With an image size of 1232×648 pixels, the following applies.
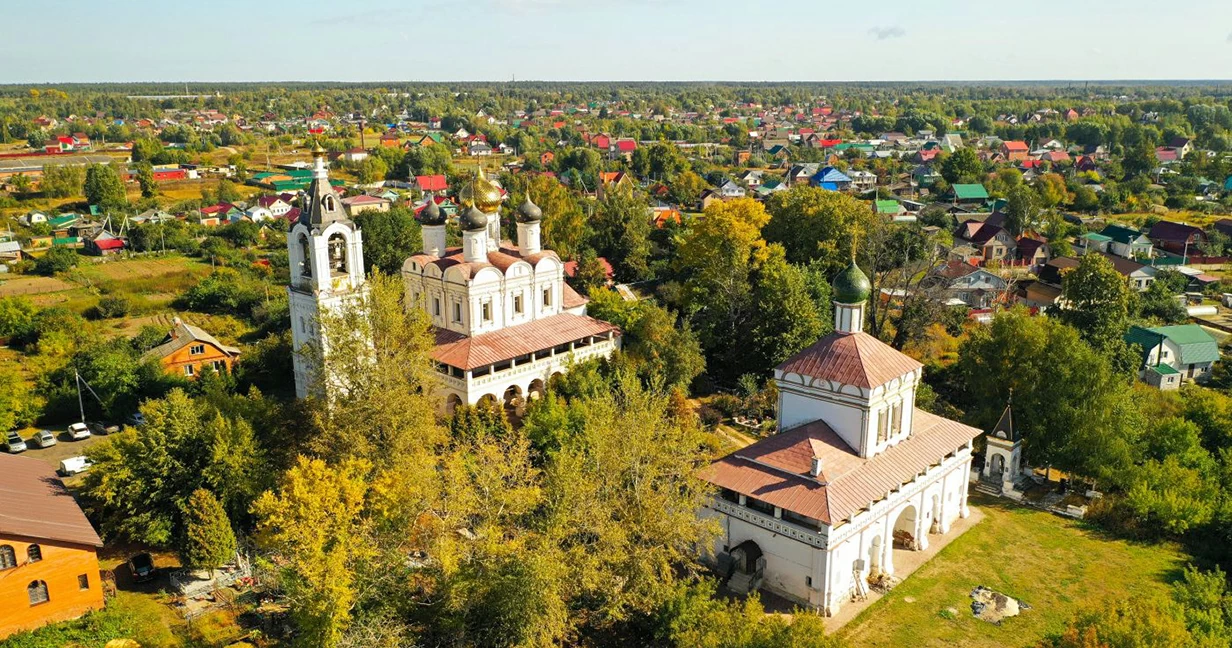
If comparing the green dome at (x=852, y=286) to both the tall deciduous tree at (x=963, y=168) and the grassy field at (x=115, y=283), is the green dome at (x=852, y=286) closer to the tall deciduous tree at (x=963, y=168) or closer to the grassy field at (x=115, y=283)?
the grassy field at (x=115, y=283)

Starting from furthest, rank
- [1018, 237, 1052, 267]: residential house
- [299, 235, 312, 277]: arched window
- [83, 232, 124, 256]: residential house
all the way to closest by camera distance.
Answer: [83, 232, 124, 256]: residential house < [1018, 237, 1052, 267]: residential house < [299, 235, 312, 277]: arched window

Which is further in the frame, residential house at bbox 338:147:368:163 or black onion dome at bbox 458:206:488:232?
residential house at bbox 338:147:368:163

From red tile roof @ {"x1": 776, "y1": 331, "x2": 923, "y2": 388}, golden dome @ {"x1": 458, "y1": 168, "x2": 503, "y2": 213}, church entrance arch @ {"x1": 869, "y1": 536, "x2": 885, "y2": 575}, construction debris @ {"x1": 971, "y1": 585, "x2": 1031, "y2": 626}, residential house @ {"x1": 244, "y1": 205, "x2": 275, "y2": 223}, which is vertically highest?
golden dome @ {"x1": 458, "y1": 168, "x2": 503, "y2": 213}

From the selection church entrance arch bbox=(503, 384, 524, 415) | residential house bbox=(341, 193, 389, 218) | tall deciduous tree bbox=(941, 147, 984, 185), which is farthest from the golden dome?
tall deciduous tree bbox=(941, 147, 984, 185)

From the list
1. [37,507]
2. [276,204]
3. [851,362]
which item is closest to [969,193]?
[276,204]

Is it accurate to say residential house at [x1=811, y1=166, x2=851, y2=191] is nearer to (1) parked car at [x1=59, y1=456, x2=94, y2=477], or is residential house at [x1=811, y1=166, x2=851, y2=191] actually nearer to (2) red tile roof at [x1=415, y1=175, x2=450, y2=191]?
(2) red tile roof at [x1=415, y1=175, x2=450, y2=191]

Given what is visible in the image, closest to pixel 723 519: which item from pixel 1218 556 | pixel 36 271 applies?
pixel 1218 556
